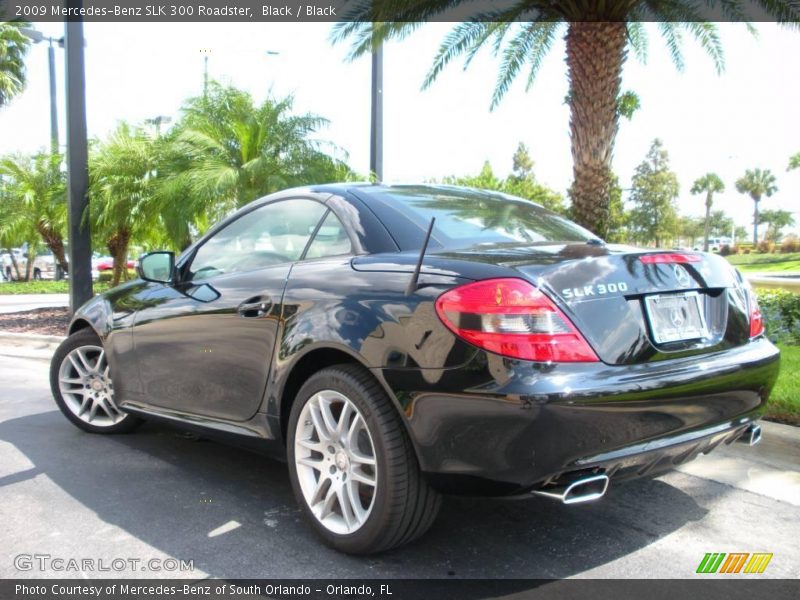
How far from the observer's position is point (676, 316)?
281 cm

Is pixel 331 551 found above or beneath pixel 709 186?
beneath

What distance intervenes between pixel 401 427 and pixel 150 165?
10925mm

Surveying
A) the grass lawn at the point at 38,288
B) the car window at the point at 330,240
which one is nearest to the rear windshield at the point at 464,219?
the car window at the point at 330,240

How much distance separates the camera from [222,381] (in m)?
3.55

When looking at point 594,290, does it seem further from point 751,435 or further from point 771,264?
point 771,264

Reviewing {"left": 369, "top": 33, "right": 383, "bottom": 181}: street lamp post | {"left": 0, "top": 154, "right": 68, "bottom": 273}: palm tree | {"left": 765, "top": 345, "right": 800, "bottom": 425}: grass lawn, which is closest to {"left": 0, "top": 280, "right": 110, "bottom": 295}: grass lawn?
{"left": 0, "top": 154, "right": 68, "bottom": 273}: palm tree

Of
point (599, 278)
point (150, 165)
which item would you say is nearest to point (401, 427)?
point (599, 278)

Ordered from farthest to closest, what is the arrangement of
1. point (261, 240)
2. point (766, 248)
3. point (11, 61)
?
point (766, 248) < point (11, 61) < point (261, 240)

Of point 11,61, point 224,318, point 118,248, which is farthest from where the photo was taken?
point 11,61

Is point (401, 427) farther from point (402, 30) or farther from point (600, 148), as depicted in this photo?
point (402, 30)

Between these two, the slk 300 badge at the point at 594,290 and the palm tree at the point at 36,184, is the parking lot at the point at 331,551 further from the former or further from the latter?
the palm tree at the point at 36,184

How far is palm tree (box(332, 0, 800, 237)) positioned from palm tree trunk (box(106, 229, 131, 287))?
605cm

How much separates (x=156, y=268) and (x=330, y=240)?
51.3 inches

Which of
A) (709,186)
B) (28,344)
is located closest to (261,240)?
(28,344)
